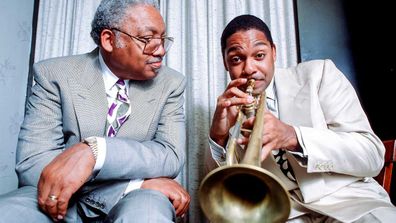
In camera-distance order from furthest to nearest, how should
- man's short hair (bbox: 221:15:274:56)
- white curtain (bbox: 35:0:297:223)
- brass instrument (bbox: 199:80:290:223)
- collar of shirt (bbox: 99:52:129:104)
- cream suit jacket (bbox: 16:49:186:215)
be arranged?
white curtain (bbox: 35:0:297:223), man's short hair (bbox: 221:15:274:56), collar of shirt (bbox: 99:52:129:104), cream suit jacket (bbox: 16:49:186:215), brass instrument (bbox: 199:80:290:223)

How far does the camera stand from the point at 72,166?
83 cm

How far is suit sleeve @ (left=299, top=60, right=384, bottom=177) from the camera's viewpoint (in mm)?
988

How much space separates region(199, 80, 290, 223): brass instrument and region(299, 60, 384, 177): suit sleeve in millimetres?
276

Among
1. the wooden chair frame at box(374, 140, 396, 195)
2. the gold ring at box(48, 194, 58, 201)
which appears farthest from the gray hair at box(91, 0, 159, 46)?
the wooden chair frame at box(374, 140, 396, 195)

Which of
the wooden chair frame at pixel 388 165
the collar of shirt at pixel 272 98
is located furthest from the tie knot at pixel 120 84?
the wooden chair frame at pixel 388 165

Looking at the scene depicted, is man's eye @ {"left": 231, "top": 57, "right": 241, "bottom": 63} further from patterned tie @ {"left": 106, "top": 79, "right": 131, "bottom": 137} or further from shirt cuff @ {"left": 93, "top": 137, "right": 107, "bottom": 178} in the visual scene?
shirt cuff @ {"left": 93, "top": 137, "right": 107, "bottom": 178}

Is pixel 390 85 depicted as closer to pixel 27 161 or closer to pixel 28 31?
pixel 27 161

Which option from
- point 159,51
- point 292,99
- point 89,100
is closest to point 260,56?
point 292,99

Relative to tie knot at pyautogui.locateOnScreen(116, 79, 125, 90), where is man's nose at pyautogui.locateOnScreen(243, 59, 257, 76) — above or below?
above

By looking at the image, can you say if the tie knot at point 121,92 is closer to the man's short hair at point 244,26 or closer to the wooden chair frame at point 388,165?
the man's short hair at point 244,26

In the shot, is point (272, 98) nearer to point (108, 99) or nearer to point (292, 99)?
point (292, 99)

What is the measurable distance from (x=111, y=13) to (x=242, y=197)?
856 mm

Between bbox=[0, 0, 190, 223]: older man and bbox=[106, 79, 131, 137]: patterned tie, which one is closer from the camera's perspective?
bbox=[0, 0, 190, 223]: older man

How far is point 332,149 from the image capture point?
3.26ft
